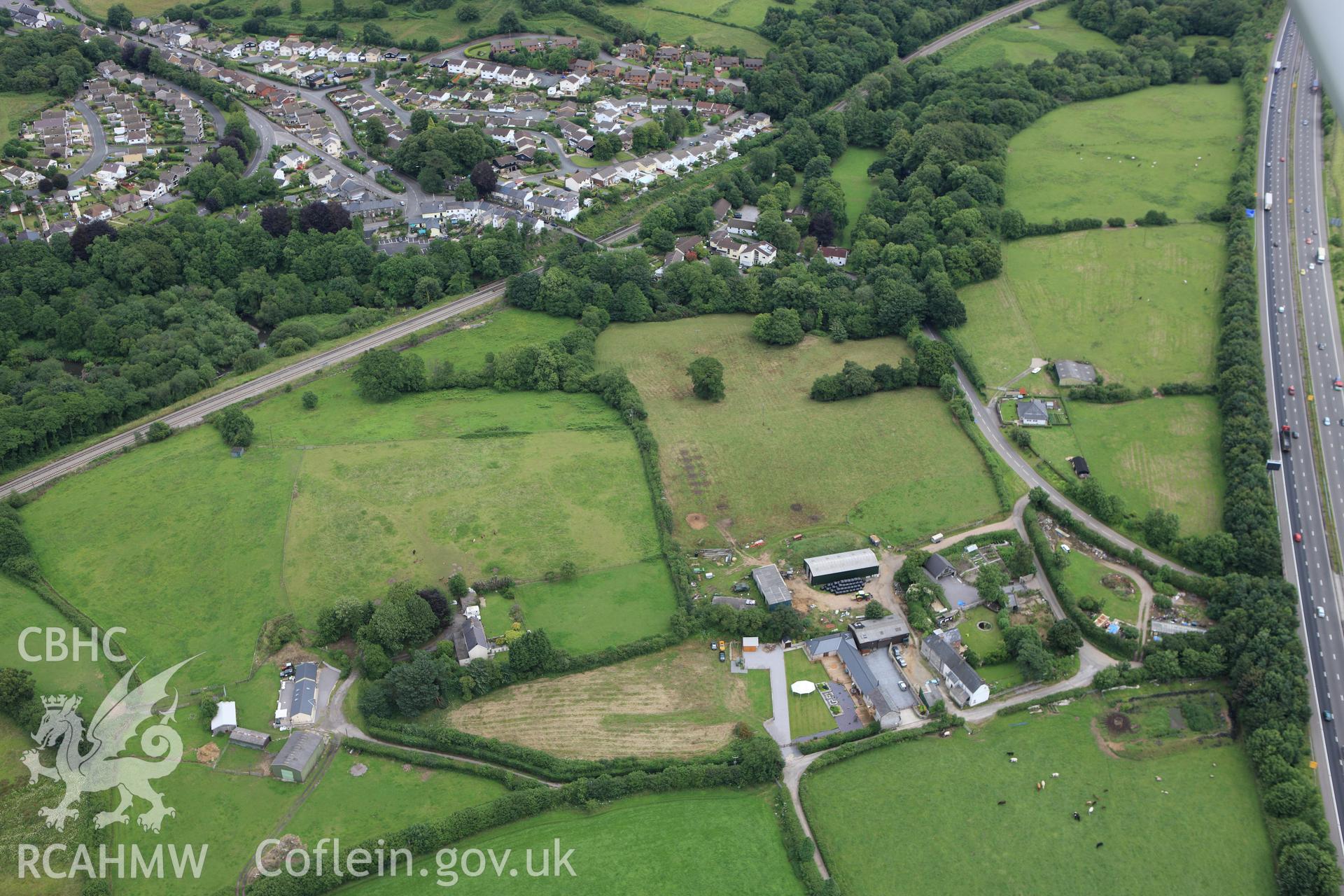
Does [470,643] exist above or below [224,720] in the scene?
above

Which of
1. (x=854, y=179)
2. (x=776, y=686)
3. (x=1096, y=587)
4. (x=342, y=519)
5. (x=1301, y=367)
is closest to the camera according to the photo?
(x=776, y=686)

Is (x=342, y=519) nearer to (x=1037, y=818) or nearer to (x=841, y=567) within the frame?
(x=841, y=567)

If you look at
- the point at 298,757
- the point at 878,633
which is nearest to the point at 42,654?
the point at 298,757

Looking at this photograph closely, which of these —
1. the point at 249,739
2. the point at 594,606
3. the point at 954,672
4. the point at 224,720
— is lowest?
the point at 249,739

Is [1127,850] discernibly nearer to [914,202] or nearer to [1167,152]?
[914,202]

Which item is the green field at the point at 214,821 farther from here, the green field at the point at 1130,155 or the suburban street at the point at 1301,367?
the green field at the point at 1130,155

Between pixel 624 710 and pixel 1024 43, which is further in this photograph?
pixel 1024 43
